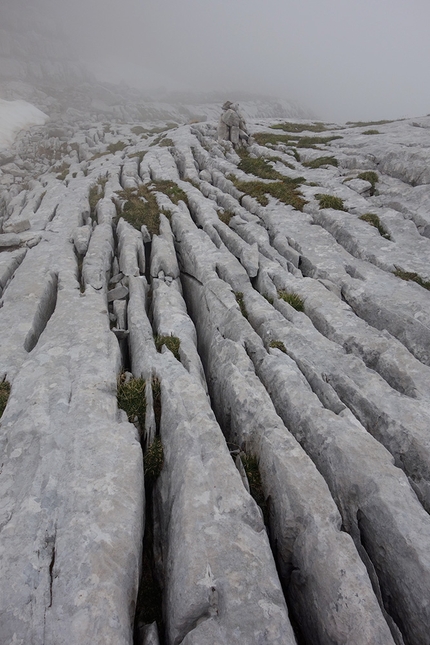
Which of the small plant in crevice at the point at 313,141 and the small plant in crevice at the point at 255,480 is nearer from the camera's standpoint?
the small plant in crevice at the point at 255,480

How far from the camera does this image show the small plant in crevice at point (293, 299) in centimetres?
1769

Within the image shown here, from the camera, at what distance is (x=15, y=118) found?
94312mm

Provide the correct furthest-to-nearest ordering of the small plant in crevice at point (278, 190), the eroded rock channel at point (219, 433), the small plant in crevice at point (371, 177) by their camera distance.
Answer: the small plant in crevice at point (371, 177) → the small plant in crevice at point (278, 190) → the eroded rock channel at point (219, 433)

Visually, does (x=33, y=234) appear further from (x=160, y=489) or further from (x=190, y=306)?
(x=160, y=489)

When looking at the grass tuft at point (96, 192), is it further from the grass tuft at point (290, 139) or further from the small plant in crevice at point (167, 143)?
the grass tuft at point (290, 139)

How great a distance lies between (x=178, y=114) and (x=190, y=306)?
16393 centimetres

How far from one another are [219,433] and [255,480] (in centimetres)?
176

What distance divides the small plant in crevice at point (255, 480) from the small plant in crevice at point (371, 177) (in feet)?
93.2

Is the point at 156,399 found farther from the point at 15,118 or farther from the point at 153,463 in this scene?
the point at 15,118

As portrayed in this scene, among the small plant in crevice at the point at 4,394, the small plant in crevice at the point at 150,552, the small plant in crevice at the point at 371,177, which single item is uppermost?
the small plant in crevice at the point at 371,177

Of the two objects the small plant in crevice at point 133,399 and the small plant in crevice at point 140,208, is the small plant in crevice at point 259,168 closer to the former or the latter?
the small plant in crevice at point 140,208

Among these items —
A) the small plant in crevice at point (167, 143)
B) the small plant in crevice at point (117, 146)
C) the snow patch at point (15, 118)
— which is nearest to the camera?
the small plant in crevice at point (167, 143)

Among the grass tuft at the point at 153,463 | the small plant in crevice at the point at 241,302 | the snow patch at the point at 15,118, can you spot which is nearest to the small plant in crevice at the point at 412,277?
the small plant in crevice at the point at 241,302

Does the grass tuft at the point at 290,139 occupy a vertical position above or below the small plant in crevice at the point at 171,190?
above
